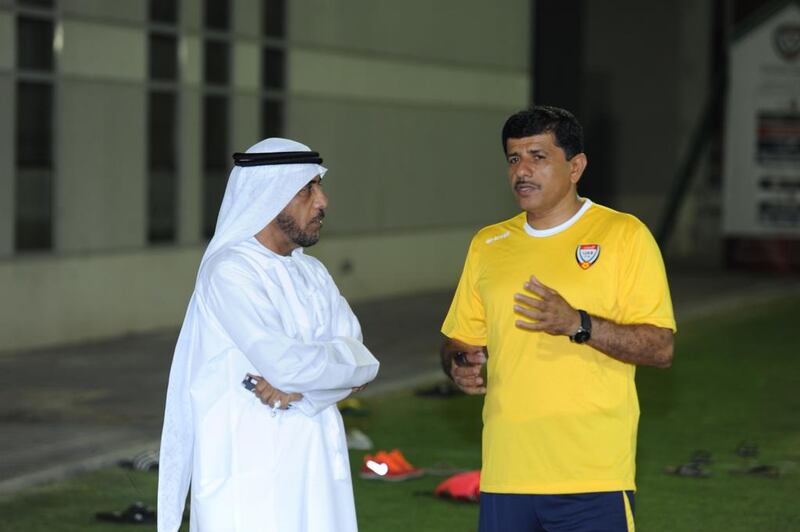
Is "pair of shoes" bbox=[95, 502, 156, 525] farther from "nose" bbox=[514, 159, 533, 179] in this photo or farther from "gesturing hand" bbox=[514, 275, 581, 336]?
"gesturing hand" bbox=[514, 275, 581, 336]

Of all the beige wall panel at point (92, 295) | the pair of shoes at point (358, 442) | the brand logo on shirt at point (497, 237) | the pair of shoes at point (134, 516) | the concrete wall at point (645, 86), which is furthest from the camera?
the concrete wall at point (645, 86)

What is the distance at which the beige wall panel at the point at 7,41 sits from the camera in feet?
53.1

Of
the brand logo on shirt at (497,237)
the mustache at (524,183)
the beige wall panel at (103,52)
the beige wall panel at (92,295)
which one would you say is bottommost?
the beige wall panel at (92,295)

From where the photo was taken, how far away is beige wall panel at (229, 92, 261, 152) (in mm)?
19906

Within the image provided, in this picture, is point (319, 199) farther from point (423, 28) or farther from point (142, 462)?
point (423, 28)

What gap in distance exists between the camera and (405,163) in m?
23.7

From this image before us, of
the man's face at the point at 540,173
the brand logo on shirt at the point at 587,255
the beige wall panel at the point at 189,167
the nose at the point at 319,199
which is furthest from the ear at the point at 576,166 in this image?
the beige wall panel at the point at 189,167

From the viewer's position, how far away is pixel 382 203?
23.1m

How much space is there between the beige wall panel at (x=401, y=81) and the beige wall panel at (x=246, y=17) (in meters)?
0.80

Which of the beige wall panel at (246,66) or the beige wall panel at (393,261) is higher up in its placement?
the beige wall panel at (246,66)

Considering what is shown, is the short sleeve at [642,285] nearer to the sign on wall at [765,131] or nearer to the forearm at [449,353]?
the forearm at [449,353]

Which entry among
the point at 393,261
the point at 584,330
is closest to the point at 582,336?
the point at 584,330

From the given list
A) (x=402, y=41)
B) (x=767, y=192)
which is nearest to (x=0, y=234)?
(x=402, y=41)

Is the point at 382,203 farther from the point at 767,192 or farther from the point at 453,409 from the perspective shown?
the point at 453,409
